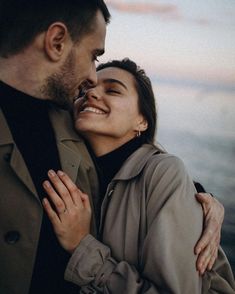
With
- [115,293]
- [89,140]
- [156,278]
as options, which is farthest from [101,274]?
[89,140]

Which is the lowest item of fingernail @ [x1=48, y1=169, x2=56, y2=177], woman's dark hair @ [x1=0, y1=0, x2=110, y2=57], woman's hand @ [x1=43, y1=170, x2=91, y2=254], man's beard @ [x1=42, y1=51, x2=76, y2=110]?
woman's hand @ [x1=43, y1=170, x2=91, y2=254]

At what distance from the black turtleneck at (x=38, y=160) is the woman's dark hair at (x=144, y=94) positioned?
0.77m

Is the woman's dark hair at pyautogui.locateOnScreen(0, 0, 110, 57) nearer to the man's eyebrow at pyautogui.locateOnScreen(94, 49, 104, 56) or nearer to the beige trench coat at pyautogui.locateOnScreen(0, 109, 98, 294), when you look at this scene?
the man's eyebrow at pyautogui.locateOnScreen(94, 49, 104, 56)

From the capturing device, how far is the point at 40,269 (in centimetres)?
168

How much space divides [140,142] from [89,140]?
0.35 metres

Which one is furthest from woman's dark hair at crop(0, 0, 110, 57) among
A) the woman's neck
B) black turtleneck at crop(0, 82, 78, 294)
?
the woman's neck

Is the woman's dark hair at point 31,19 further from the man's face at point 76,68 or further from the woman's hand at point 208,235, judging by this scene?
the woman's hand at point 208,235

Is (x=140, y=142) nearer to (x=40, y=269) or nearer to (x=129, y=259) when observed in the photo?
(x=129, y=259)

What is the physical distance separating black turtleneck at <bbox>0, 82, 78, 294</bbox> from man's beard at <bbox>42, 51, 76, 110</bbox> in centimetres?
8

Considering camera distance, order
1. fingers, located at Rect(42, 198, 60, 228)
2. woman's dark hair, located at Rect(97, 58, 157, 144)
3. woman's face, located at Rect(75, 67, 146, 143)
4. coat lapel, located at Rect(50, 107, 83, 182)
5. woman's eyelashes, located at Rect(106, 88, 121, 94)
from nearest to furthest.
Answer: fingers, located at Rect(42, 198, 60, 228) → coat lapel, located at Rect(50, 107, 83, 182) → woman's face, located at Rect(75, 67, 146, 143) → woman's eyelashes, located at Rect(106, 88, 121, 94) → woman's dark hair, located at Rect(97, 58, 157, 144)

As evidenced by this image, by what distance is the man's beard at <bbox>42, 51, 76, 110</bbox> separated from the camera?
1.90 meters

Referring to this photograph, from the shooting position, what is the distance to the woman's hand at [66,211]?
1693 millimetres

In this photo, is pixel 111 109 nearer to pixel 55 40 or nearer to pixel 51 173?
pixel 55 40

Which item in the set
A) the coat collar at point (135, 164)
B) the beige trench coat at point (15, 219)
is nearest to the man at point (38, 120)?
the beige trench coat at point (15, 219)
